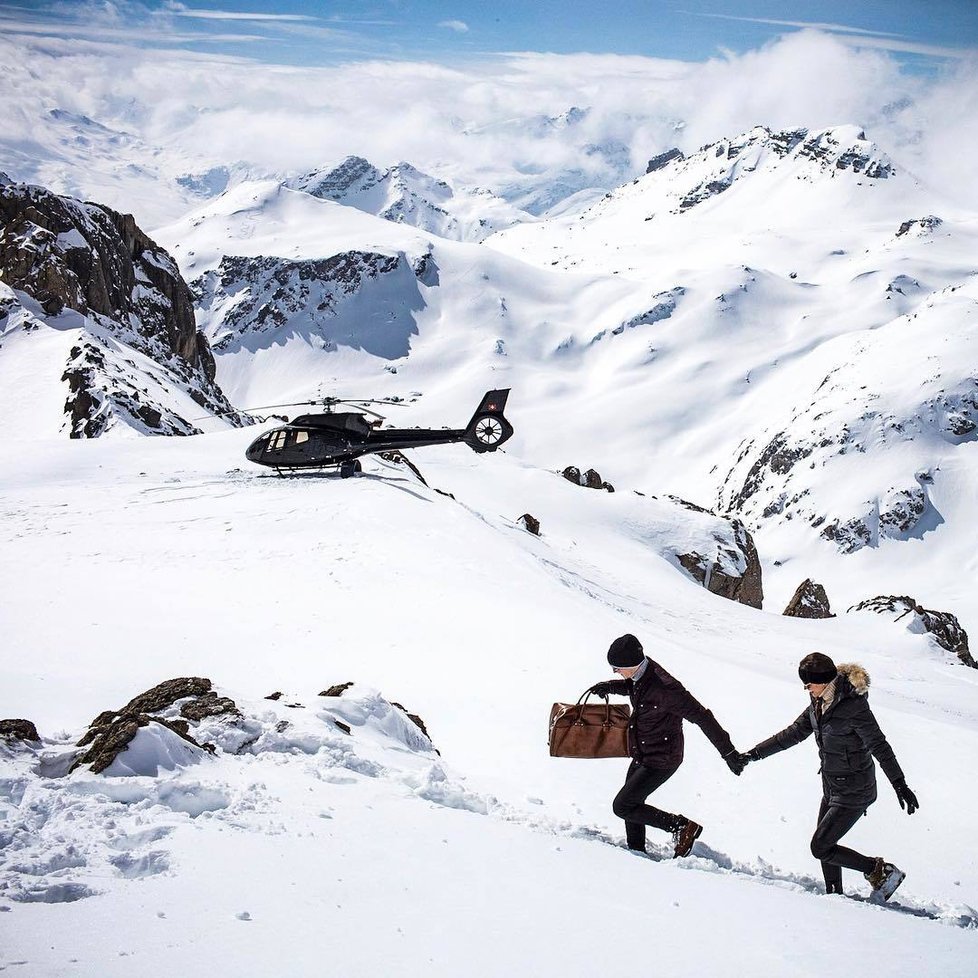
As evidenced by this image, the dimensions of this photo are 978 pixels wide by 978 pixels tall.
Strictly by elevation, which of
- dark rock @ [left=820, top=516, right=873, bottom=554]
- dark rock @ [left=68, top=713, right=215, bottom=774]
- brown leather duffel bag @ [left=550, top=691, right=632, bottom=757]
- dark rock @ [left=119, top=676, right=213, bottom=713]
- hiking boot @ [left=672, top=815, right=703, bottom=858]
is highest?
brown leather duffel bag @ [left=550, top=691, right=632, bottom=757]

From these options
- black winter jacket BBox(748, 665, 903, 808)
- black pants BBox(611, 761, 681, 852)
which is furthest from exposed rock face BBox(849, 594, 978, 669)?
black pants BBox(611, 761, 681, 852)

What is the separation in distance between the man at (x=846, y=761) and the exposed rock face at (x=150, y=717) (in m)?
5.55

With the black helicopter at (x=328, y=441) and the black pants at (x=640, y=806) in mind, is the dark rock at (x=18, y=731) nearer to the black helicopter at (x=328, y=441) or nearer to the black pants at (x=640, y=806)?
the black pants at (x=640, y=806)

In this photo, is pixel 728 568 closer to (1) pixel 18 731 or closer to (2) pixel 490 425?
(2) pixel 490 425

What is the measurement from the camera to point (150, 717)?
23.3 ft

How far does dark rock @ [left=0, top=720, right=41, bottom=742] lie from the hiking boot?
5758 millimetres

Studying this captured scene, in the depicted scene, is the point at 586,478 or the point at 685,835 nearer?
the point at 685,835

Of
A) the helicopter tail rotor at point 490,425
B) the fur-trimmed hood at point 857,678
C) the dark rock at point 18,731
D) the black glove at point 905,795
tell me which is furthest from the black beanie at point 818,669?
the helicopter tail rotor at point 490,425

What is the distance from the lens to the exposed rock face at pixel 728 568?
4031cm

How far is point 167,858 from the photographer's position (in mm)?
5297

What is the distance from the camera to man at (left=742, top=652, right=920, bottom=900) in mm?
6430

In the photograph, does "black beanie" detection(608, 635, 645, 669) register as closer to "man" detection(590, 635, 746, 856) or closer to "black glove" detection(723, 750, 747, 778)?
"man" detection(590, 635, 746, 856)

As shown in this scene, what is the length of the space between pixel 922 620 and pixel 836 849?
96.2ft

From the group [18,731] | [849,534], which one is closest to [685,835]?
[18,731]
